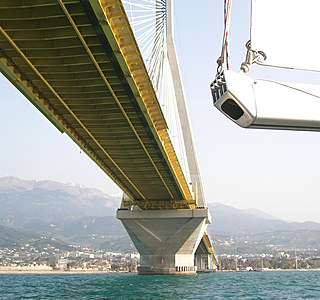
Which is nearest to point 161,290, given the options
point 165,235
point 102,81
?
point 102,81

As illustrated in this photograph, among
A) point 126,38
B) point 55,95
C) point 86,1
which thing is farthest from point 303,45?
point 55,95

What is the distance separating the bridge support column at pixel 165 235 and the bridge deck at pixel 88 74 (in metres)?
18.5

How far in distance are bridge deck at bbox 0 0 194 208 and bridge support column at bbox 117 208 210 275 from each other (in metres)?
18.5

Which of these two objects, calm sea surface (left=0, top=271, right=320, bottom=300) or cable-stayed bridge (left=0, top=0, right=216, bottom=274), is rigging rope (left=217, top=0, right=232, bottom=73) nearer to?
cable-stayed bridge (left=0, top=0, right=216, bottom=274)

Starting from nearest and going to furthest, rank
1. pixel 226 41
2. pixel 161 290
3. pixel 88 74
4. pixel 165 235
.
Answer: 1. pixel 226 41
2. pixel 88 74
3. pixel 161 290
4. pixel 165 235

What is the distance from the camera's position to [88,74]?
1939cm

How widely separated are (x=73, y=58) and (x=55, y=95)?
391 centimetres

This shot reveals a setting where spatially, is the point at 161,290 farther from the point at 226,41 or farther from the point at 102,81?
the point at 226,41

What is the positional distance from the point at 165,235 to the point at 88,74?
37283 mm

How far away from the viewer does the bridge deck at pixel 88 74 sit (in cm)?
1483

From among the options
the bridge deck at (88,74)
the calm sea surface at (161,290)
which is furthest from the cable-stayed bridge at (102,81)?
the calm sea surface at (161,290)

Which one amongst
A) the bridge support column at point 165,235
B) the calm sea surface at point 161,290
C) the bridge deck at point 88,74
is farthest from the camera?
the bridge support column at point 165,235

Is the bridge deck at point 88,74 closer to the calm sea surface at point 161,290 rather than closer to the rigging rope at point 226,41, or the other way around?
the calm sea surface at point 161,290

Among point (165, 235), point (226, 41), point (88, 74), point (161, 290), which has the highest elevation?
point (88, 74)
